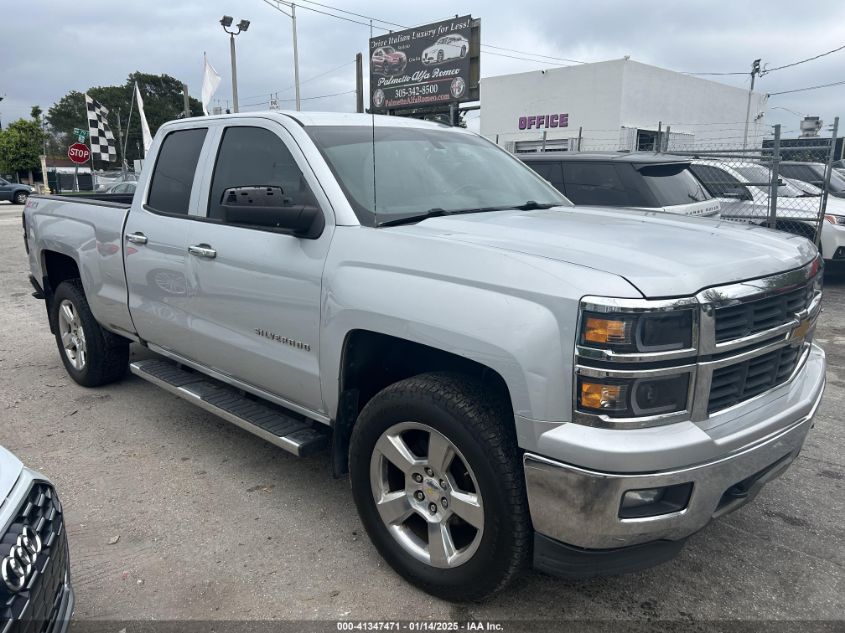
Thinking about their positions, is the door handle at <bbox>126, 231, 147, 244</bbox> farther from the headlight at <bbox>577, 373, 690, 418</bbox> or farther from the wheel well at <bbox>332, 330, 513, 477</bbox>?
the headlight at <bbox>577, 373, 690, 418</bbox>

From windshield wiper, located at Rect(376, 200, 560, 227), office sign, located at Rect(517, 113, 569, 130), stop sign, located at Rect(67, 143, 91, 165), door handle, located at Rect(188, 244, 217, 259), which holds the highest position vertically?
office sign, located at Rect(517, 113, 569, 130)

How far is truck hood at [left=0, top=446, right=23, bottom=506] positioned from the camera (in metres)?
1.89

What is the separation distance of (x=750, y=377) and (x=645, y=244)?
597 millimetres

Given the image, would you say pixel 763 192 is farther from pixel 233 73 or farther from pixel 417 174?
pixel 233 73

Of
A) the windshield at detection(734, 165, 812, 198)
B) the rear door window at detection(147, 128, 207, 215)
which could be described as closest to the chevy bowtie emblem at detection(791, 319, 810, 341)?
the rear door window at detection(147, 128, 207, 215)

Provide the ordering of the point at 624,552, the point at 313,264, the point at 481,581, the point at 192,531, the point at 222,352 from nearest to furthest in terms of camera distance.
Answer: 1. the point at 624,552
2. the point at 481,581
3. the point at 313,264
4. the point at 192,531
5. the point at 222,352

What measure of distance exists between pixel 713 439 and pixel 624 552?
0.47 metres

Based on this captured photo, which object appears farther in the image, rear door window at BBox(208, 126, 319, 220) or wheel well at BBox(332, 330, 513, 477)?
rear door window at BBox(208, 126, 319, 220)

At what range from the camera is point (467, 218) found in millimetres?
2949

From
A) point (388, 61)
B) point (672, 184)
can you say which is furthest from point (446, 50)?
point (672, 184)

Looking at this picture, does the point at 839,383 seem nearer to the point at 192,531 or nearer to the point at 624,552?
the point at 624,552

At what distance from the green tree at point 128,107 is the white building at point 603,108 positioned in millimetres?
57760

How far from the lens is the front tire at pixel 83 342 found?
4910 millimetres

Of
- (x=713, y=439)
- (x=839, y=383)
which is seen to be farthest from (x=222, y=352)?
(x=839, y=383)
